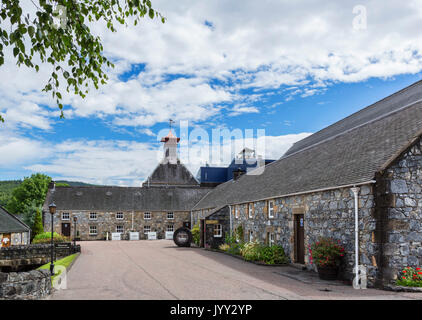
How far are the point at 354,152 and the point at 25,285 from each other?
12890 millimetres

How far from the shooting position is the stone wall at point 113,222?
150 feet

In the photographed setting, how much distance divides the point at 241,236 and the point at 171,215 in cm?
2434

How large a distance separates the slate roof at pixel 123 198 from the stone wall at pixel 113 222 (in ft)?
2.07

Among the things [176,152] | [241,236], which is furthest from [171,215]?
[241,236]

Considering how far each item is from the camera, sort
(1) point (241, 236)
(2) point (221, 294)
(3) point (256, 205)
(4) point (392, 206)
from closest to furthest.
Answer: (2) point (221, 294), (4) point (392, 206), (3) point (256, 205), (1) point (241, 236)

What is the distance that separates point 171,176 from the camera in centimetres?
6288

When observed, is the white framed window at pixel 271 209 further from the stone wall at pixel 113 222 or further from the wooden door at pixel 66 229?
the wooden door at pixel 66 229

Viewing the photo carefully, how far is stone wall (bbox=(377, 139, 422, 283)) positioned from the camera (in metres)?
12.0

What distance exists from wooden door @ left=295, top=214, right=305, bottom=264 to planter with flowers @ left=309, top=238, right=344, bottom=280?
147 inches

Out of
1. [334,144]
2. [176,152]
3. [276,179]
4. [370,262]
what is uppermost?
[176,152]

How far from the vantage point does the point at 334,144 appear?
67.7ft

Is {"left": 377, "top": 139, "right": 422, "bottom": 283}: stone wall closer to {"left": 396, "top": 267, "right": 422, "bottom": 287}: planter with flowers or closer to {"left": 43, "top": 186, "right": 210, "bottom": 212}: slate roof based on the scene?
{"left": 396, "top": 267, "right": 422, "bottom": 287}: planter with flowers

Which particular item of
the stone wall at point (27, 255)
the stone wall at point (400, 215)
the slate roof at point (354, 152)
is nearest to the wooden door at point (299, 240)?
the slate roof at point (354, 152)
